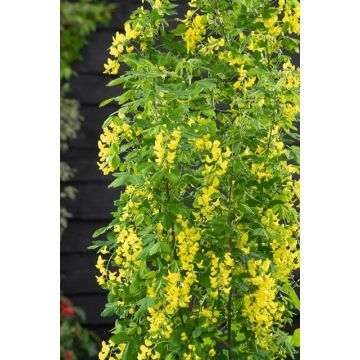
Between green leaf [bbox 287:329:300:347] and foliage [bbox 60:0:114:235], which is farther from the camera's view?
foliage [bbox 60:0:114:235]

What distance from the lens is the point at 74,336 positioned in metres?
3.55

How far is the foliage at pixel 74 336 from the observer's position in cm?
350

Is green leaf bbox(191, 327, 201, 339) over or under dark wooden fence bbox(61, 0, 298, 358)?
under

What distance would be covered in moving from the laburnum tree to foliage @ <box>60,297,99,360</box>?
1193mm

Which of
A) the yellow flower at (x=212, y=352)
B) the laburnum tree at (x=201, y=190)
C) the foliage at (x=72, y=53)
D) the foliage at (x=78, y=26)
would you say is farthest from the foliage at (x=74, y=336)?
the yellow flower at (x=212, y=352)

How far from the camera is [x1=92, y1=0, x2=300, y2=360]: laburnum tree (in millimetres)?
2143

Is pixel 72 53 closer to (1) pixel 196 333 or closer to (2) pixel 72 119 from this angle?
(2) pixel 72 119

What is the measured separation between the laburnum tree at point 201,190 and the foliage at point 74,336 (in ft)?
3.91

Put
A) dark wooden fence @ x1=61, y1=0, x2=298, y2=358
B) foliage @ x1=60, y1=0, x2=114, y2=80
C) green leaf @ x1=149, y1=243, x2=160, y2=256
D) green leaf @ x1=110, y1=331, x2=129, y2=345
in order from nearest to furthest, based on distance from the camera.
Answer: green leaf @ x1=149, y1=243, x2=160, y2=256 < green leaf @ x1=110, y1=331, x2=129, y2=345 < dark wooden fence @ x1=61, y1=0, x2=298, y2=358 < foliage @ x1=60, y1=0, x2=114, y2=80

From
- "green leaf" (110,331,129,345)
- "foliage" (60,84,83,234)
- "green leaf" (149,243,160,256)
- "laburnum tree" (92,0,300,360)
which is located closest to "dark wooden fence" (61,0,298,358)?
"foliage" (60,84,83,234)

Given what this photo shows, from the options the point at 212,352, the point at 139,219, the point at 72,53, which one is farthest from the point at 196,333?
the point at 72,53

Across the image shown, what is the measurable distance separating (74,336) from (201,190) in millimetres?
1564

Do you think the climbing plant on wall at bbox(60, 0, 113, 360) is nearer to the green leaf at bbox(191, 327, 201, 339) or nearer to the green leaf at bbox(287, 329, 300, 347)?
the green leaf at bbox(287, 329, 300, 347)
